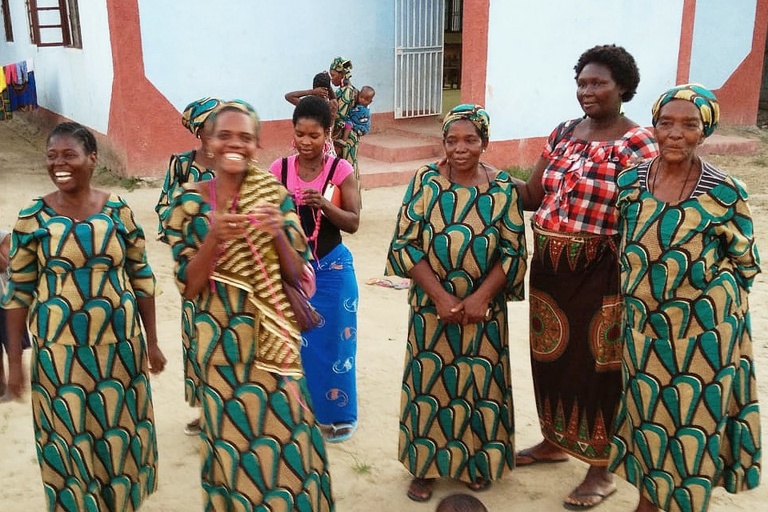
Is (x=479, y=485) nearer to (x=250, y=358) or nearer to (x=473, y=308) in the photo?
(x=473, y=308)

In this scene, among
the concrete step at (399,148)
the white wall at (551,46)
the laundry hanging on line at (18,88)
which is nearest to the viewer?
the white wall at (551,46)

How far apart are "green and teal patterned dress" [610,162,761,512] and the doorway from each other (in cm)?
1332

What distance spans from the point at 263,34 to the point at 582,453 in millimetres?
8361

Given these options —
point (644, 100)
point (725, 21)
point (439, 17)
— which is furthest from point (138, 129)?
point (725, 21)

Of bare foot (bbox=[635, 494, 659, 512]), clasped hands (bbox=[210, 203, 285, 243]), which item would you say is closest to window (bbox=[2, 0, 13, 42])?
clasped hands (bbox=[210, 203, 285, 243])

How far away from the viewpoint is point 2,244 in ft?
10.7

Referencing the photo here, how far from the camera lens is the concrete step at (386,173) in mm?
9945

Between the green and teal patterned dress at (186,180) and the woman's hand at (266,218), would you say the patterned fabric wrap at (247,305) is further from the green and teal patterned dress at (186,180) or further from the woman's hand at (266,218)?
the green and teal patterned dress at (186,180)

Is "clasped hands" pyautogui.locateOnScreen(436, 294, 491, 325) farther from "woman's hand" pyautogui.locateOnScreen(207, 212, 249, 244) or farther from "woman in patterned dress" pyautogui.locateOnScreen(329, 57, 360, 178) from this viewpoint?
"woman in patterned dress" pyautogui.locateOnScreen(329, 57, 360, 178)

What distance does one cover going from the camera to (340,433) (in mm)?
3867

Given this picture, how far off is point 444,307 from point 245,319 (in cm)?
94

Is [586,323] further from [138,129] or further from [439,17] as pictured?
[439,17]

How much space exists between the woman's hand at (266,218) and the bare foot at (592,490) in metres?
1.88

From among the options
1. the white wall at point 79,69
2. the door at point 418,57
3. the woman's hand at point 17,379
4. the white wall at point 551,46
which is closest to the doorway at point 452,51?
the door at point 418,57
